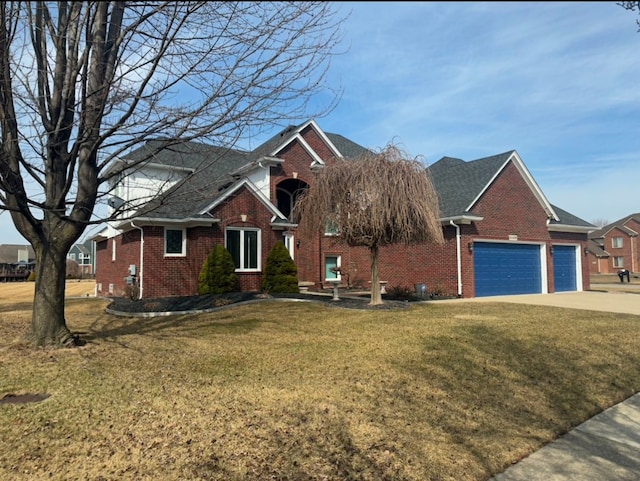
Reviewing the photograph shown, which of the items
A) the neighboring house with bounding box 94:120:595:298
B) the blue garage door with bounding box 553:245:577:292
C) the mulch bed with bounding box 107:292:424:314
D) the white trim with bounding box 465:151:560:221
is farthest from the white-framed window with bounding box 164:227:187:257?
the blue garage door with bounding box 553:245:577:292

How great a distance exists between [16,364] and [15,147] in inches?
124

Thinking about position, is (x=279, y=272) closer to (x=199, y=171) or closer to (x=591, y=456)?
(x=199, y=171)

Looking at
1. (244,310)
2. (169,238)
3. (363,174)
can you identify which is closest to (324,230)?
(363,174)

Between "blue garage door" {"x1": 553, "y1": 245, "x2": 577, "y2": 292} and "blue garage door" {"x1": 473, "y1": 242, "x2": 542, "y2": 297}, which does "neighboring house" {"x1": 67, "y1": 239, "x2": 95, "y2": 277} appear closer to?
"blue garage door" {"x1": 473, "y1": 242, "x2": 542, "y2": 297}

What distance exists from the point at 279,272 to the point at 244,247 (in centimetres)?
186

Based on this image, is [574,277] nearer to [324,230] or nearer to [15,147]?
[324,230]

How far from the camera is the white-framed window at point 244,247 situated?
17.5m

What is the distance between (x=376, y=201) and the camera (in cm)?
1181

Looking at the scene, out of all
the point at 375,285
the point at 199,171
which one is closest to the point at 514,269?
the point at 375,285

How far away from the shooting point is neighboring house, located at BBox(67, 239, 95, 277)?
5912 centimetres

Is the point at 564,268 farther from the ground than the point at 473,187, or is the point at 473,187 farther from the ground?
the point at 473,187

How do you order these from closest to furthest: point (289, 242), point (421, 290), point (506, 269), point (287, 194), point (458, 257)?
point (421, 290)
point (458, 257)
point (289, 242)
point (506, 269)
point (287, 194)

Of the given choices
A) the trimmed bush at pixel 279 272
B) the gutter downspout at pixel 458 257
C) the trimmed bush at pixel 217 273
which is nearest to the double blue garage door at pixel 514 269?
the gutter downspout at pixel 458 257

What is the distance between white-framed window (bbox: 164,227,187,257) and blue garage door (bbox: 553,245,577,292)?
17.7 m
